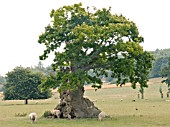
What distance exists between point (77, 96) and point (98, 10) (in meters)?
7.98

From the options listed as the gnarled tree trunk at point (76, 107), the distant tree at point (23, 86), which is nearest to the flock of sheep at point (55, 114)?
the gnarled tree trunk at point (76, 107)

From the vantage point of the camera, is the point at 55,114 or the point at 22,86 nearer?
the point at 55,114

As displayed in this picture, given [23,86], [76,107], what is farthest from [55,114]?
[23,86]

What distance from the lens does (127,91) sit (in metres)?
120

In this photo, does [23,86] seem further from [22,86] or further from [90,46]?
[90,46]

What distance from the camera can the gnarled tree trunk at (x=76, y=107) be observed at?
39.5m

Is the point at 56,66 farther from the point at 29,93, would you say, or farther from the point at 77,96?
the point at 29,93

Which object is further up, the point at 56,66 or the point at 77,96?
the point at 56,66

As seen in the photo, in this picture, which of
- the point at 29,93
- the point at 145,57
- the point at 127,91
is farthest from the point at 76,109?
the point at 127,91

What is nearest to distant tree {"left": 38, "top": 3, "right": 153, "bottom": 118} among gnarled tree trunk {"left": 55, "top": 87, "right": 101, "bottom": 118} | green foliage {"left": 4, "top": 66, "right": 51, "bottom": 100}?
gnarled tree trunk {"left": 55, "top": 87, "right": 101, "bottom": 118}

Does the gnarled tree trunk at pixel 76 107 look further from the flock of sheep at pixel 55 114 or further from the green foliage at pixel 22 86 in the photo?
the green foliage at pixel 22 86

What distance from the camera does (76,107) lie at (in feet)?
131

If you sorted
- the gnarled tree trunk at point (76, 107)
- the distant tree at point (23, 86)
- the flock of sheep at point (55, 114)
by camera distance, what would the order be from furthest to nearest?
the distant tree at point (23, 86) → the gnarled tree trunk at point (76, 107) → the flock of sheep at point (55, 114)

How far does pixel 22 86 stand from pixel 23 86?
0.62ft
